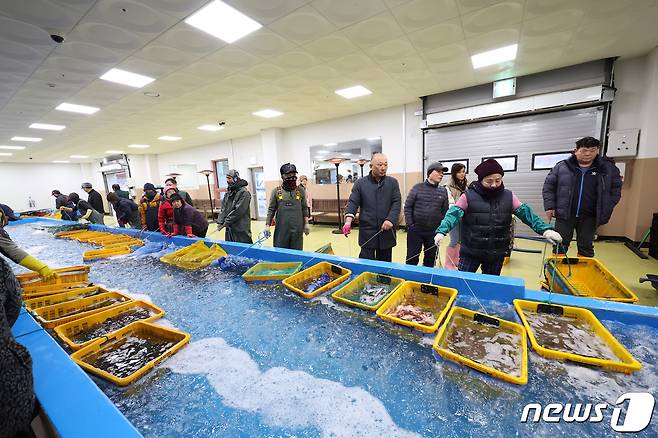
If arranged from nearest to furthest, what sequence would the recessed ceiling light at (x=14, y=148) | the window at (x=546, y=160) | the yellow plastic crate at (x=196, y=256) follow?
the yellow plastic crate at (x=196, y=256) → the window at (x=546, y=160) → the recessed ceiling light at (x=14, y=148)

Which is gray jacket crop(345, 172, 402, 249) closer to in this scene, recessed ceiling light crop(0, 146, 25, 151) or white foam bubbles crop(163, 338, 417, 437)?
white foam bubbles crop(163, 338, 417, 437)

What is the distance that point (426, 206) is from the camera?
2900 mm

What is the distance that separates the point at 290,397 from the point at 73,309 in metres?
1.70

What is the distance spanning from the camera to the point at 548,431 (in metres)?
0.80

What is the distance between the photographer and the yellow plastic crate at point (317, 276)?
1.74m

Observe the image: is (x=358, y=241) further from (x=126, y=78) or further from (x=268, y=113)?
(x=268, y=113)

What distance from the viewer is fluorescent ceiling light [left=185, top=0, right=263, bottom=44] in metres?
2.85

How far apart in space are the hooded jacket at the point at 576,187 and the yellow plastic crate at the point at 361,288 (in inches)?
89.7

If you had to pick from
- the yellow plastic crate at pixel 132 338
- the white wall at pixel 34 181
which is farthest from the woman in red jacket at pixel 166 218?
the white wall at pixel 34 181

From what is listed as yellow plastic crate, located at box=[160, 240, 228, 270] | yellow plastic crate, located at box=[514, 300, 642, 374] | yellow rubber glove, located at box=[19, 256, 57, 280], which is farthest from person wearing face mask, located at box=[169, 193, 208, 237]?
yellow plastic crate, located at box=[514, 300, 642, 374]

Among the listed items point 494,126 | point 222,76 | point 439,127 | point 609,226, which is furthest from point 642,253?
point 222,76

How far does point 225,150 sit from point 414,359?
11.3 metres

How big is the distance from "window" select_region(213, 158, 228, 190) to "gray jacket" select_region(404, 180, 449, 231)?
9.89 meters

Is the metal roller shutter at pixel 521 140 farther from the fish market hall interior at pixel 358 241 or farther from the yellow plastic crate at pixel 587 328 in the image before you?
the yellow plastic crate at pixel 587 328
